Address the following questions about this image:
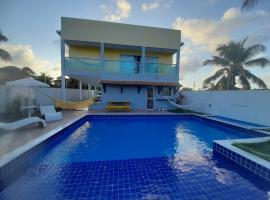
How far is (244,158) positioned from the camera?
3.65 m

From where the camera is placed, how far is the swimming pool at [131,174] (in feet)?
9.05

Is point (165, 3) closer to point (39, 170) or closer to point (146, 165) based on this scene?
point (146, 165)

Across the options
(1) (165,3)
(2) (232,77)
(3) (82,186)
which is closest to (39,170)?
(3) (82,186)

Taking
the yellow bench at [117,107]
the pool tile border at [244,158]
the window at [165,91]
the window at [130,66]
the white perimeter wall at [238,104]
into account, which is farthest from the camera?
the window at [165,91]

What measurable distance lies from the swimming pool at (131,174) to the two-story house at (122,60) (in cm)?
729

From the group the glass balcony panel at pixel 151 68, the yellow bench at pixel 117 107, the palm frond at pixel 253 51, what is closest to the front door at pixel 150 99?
the glass balcony panel at pixel 151 68

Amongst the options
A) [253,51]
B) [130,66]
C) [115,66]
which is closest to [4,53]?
[115,66]

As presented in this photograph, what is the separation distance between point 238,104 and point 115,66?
8623 millimetres

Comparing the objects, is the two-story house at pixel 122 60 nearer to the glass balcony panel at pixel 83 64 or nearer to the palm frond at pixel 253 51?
the glass balcony panel at pixel 83 64

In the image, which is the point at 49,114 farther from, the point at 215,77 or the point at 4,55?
the point at 215,77

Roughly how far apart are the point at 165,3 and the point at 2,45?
364 inches

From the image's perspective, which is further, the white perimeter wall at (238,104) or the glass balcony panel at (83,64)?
the glass balcony panel at (83,64)

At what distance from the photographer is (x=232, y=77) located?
1506 centimetres

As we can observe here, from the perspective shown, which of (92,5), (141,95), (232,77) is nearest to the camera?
(92,5)
